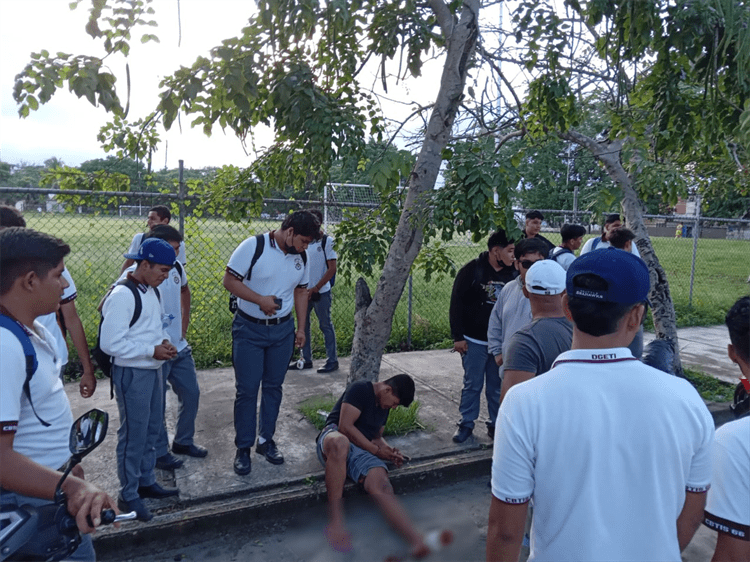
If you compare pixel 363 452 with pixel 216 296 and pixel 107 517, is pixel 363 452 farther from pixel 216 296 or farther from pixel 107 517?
pixel 216 296

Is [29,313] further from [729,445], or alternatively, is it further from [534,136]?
[534,136]

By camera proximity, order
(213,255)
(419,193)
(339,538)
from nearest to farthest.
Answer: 1. (339,538)
2. (419,193)
3. (213,255)

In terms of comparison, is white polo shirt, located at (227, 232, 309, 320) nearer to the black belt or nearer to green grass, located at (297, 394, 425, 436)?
the black belt

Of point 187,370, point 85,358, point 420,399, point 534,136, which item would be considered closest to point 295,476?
point 187,370

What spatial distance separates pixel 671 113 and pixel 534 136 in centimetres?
112

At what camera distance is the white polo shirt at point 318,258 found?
245 inches

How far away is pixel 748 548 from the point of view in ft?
4.95

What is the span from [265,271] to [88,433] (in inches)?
95.4

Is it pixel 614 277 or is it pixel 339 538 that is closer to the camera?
pixel 614 277

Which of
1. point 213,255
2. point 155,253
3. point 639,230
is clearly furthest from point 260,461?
point 639,230

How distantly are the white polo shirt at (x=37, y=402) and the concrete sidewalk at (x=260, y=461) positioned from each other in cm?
153

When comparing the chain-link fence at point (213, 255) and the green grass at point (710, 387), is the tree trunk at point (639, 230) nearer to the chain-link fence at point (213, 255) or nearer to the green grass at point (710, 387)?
the green grass at point (710, 387)

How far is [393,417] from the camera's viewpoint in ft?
15.9

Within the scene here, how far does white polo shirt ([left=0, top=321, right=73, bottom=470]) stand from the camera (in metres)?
1.70
